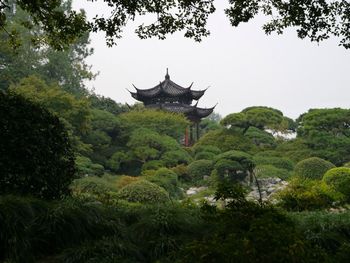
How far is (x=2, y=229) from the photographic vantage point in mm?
4125

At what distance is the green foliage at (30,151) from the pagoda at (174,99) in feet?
98.2

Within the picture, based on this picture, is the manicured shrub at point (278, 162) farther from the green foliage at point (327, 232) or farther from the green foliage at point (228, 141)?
the green foliage at point (327, 232)

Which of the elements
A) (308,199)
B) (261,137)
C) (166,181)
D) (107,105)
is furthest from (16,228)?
(107,105)

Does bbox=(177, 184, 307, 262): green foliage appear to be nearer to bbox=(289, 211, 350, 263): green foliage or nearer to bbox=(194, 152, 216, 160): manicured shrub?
bbox=(289, 211, 350, 263): green foliage

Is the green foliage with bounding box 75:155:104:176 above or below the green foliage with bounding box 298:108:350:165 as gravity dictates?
below

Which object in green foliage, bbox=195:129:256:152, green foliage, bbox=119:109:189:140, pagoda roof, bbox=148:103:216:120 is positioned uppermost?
pagoda roof, bbox=148:103:216:120

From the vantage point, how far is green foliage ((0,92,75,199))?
5668 millimetres

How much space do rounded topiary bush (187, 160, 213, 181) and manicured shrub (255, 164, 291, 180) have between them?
269 cm

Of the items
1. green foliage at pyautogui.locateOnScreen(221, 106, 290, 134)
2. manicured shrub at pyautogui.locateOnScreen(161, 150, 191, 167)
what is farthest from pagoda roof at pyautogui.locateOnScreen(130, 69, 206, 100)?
manicured shrub at pyautogui.locateOnScreen(161, 150, 191, 167)

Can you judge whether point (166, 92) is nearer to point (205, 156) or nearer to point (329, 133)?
point (205, 156)

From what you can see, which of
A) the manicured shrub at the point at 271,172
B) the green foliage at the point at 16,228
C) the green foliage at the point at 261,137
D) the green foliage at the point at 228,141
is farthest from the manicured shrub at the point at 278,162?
the green foliage at the point at 16,228

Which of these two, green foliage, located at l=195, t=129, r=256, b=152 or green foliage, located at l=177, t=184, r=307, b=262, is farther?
green foliage, located at l=195, t=129, r=256, b=152

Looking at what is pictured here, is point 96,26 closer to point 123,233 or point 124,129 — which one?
point 123,233

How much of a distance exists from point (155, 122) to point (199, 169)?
206 inches
